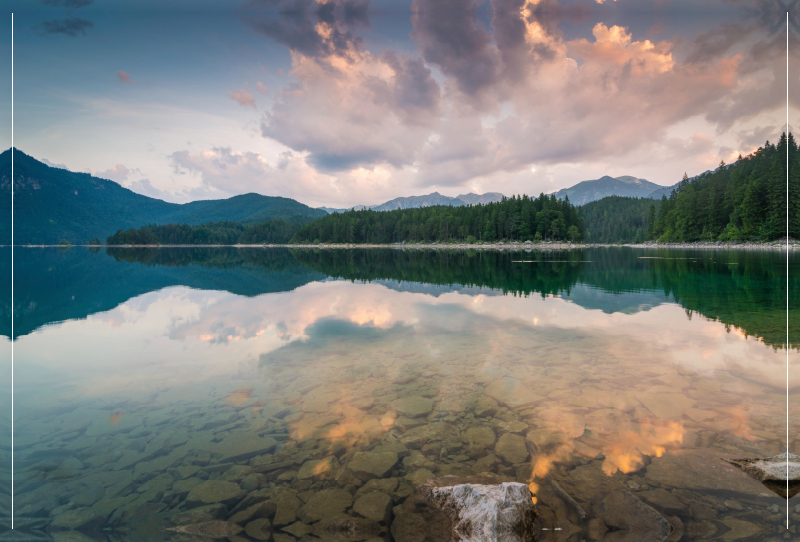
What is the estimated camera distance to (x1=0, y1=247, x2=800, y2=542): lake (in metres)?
4.95

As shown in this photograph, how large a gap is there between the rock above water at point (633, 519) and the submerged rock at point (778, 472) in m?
1.95

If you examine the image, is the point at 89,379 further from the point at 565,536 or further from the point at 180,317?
the point at 565,536

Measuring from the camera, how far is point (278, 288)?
30.0 meters

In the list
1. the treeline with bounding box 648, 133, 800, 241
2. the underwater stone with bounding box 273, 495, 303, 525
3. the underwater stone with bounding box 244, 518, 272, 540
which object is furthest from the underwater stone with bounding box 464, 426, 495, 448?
the treeline with bounding box 648, 133, 800, 241

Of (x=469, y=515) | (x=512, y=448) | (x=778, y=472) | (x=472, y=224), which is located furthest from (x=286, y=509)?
(x=472, y=224)

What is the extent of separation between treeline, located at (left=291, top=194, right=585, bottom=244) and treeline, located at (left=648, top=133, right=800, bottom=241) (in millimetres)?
30505

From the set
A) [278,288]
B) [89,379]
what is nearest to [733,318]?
[89,379]

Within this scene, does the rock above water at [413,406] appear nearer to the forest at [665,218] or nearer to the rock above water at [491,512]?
the rock above water at [491,512]

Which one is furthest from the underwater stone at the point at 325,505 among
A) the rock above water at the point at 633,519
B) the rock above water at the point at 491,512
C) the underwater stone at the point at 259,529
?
the rock above water at the point at 633,519

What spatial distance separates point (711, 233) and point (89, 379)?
138 meters

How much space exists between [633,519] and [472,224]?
153 meters

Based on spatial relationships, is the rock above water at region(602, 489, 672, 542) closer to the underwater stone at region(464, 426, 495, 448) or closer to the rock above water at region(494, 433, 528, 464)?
the rock above water at region(494, 433, 528, 464)

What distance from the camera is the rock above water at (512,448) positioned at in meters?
6.06

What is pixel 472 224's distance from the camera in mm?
153875
